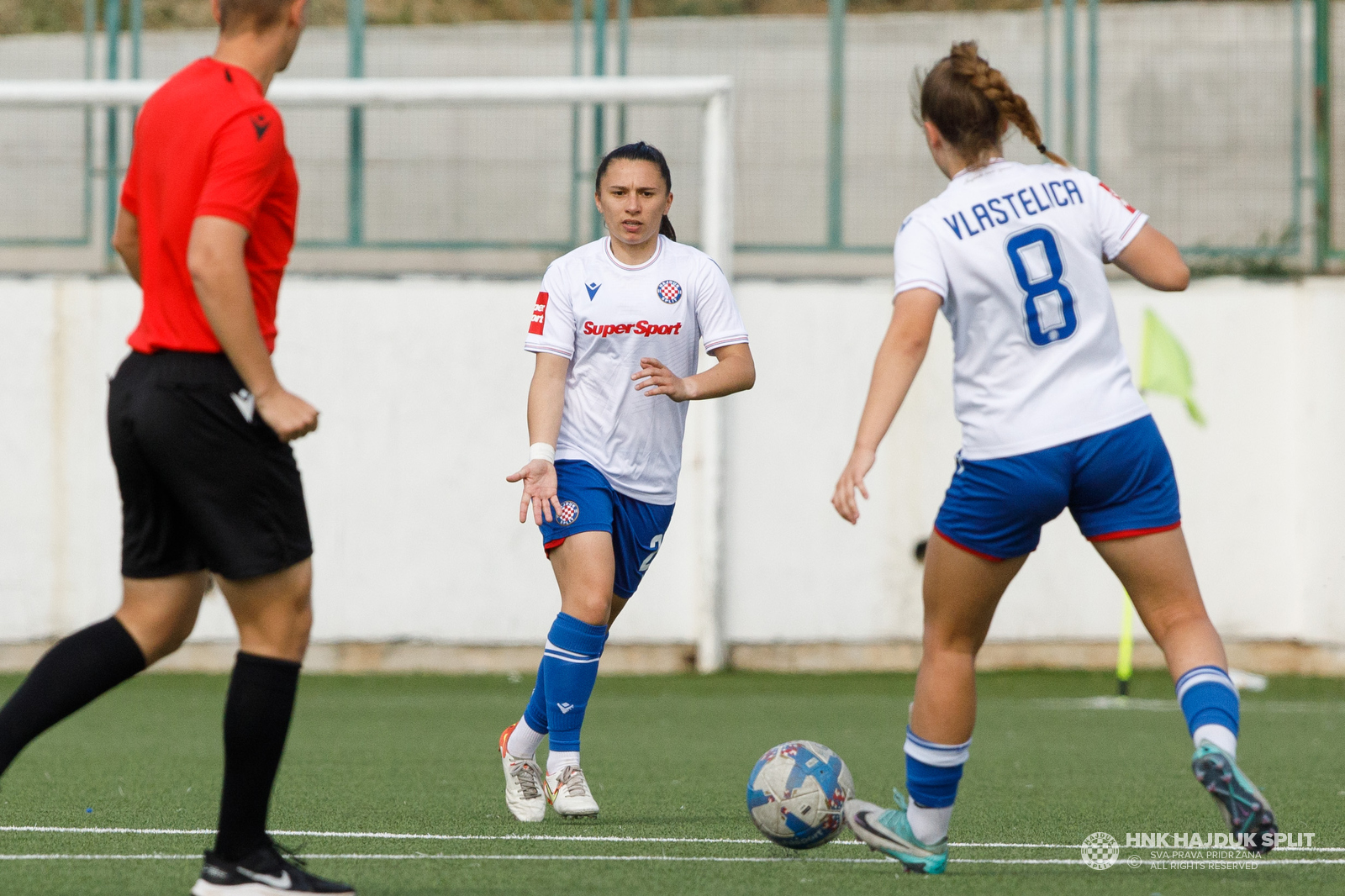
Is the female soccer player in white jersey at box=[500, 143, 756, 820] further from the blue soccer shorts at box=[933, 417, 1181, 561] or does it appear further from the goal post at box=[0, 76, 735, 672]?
the goal post at box=[0, 76, 735, 672]

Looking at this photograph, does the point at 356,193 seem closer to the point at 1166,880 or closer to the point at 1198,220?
the point at 1198,220

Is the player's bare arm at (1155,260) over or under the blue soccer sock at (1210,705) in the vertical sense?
over

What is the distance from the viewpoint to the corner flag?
11195 mm

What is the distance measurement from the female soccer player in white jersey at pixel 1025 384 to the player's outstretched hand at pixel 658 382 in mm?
1118

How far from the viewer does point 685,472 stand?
12.0m

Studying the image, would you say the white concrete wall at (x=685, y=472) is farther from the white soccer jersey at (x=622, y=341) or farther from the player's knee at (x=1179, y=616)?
the player's knee at (x=1179, y=616)

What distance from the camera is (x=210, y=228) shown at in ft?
10.3

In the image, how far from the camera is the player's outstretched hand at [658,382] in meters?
4.75

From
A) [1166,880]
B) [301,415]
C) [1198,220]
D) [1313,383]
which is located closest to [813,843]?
[1166,880]

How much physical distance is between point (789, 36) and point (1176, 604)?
10.2 meters

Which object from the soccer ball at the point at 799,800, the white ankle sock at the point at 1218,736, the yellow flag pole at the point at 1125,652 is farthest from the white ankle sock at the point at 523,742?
the yellow flag pole at the point at 1125,652

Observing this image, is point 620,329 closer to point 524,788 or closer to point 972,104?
point 524,788

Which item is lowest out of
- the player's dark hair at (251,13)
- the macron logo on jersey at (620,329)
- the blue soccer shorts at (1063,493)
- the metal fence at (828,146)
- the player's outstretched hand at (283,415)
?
the blue soccer shorts at (1063,493)

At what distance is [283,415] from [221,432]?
0.15 m
